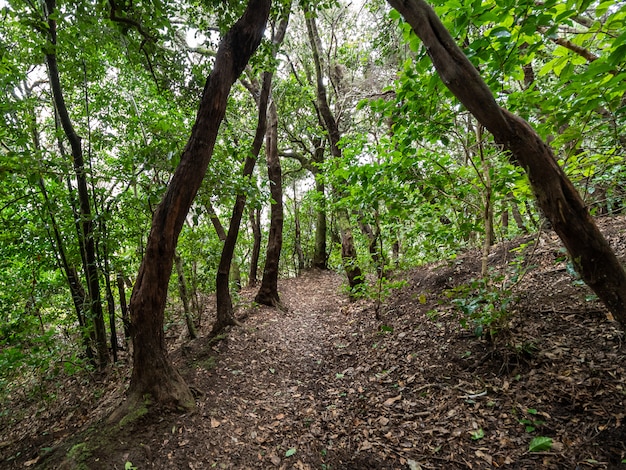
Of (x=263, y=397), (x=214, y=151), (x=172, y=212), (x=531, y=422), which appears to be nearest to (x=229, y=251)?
(x=214, y=151)

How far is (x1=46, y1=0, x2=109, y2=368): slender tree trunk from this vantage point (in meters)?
4.65

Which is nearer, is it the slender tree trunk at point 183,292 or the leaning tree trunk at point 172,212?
the leaning tree trunk at point 172,212

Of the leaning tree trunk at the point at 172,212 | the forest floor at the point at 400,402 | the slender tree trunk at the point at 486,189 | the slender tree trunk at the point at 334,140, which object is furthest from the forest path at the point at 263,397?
the slender tree trunk at the point at 486,189

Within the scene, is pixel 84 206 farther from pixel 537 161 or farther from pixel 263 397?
pixel 537 161

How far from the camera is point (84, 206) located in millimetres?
4852

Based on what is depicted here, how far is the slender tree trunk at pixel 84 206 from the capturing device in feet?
15.3

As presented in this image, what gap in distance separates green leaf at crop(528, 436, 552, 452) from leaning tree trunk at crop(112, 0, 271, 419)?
3.41m

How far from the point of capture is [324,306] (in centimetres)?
845

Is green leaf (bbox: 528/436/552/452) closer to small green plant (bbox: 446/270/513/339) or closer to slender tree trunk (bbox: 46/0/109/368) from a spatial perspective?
small green plant (bbox: 446/270/513/339)

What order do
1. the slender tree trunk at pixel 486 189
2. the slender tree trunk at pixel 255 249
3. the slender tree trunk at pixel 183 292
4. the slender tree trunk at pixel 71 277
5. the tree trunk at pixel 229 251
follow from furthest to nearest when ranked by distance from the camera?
1. the slender tree trunk at pixel 255 249
2. the tree trunk at pixel 229 251
3. the slender tree trunk at pixel 183 292
4. the slender tree trunk at pixel 71 277
5. the slender tree trunk at pixel 486 189

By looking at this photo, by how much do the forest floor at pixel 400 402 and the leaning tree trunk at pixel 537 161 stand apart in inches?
25.6

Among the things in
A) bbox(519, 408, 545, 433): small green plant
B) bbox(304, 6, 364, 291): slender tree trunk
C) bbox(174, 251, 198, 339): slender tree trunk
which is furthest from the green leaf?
bbox(304, 6, 364, 291): slender tree trunk

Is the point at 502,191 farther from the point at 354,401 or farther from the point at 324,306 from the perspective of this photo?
the point at 324,306

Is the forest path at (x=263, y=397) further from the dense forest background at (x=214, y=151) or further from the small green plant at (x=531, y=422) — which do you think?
the small green plant at (x=531, y=422)
